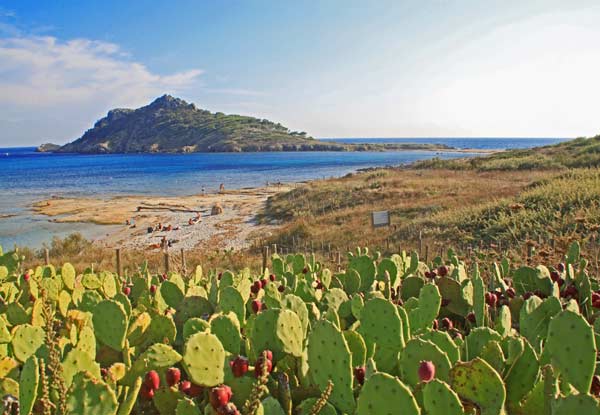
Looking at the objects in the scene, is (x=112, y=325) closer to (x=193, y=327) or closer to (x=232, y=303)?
(x=193, y=327)

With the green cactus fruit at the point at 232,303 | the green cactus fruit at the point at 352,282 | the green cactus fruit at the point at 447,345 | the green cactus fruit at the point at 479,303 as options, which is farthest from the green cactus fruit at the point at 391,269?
the green cactus fruit at the point at 447,345

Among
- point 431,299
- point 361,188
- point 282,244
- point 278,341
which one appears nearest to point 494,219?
point 282,244

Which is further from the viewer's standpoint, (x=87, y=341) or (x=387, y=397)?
(x=87, y=341)

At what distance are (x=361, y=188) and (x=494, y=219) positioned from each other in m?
13.0

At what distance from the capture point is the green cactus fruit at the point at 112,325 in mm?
2092

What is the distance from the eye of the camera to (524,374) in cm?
168

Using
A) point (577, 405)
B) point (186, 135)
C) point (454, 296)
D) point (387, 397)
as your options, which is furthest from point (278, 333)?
point (186, 135)

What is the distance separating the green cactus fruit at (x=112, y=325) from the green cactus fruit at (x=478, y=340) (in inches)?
57.5

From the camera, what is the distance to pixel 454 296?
2.89 meters

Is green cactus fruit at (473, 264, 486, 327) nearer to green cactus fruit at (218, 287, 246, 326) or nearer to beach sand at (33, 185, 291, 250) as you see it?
green cactus fruit at (218, 287, 246, 326)

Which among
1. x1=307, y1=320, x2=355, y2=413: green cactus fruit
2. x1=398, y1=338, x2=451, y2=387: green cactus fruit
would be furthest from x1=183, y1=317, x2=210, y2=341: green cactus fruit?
x1=398, y1=338, x2=451, y2=387: green cactus fruit

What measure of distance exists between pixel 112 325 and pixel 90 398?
2.31ft

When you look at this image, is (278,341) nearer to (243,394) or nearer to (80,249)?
(243,394)

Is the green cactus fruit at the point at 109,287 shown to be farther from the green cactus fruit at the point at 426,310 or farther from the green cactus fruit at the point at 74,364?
the green cactus fruit at the point at 426,310
